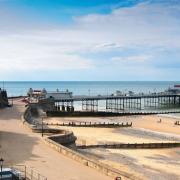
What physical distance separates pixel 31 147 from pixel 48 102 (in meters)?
59.4

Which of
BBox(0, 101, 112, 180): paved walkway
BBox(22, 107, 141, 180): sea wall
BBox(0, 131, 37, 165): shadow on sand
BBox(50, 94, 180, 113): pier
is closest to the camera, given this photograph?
BBox(22, 107, 141, 180): sea wall

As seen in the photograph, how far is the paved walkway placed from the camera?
24.9 m

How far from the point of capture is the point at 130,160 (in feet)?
130

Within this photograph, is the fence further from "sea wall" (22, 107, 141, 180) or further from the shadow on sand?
"sea wall" (22, 107, 141, 180)

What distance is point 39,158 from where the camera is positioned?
29.3 meters

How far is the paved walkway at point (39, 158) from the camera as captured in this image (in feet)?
81.8

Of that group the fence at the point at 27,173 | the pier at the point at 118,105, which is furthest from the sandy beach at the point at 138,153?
the pier at the point at 118,105

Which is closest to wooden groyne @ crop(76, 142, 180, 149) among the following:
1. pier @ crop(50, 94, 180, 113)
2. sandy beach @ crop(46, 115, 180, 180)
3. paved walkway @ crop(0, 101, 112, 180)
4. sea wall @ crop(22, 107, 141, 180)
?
sandy beach @ crop(46, 115, 180, 180)

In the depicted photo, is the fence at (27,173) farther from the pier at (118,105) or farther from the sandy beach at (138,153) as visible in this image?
the pier at (118,105)

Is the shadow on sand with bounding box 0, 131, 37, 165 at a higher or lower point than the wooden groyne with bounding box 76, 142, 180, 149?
higher

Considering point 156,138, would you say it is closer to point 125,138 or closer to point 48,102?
point 125,138

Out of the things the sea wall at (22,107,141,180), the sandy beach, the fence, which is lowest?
the sandy beach

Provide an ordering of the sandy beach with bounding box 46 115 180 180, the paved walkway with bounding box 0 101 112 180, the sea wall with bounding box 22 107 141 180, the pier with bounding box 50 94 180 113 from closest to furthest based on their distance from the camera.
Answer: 1. the sea wall with bounding box 22 107 141 180
2. the paved walkway with bounding box 0 101 112 180
3. the sandy beach with bounding box 46 115 180 180
4. the pier with bounding box 50 94 180 113

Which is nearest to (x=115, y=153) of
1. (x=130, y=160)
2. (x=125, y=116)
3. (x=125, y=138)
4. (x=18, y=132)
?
(x=130, y=160)
